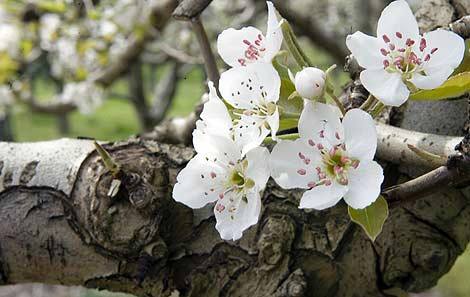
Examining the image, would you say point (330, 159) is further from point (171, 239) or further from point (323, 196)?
point (171, 239)

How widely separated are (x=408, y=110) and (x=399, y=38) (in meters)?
0.28

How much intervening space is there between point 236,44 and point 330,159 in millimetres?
132

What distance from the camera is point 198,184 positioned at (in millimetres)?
595

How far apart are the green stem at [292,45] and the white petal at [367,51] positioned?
2.3 inches

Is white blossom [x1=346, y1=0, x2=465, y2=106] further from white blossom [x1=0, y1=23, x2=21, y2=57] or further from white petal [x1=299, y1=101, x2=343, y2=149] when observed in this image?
white blossom [x1=0, y1=23, x2=21, y2=57]

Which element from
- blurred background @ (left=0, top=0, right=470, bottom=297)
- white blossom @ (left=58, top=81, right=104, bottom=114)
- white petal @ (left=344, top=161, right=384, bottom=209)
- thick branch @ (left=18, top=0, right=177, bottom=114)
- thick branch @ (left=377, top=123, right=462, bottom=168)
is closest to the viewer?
white petal @ (left=344, top=161, right=384, bottom=209)

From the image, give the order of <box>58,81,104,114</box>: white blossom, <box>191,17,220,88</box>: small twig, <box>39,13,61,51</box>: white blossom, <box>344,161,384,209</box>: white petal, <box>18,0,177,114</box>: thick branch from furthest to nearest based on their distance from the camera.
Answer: <box>58,81,104,114</box>: white blossom < <box>39,13,61,51</box>: white blossom < <box>18,0,177,114</box>: thick branch < <box>191,17,220,88</box>: small twig < <box>344,161,384,209</box>: white petal

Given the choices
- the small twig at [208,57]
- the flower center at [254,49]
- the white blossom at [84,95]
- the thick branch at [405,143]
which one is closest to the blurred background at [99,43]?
the white blossom at [84,95]

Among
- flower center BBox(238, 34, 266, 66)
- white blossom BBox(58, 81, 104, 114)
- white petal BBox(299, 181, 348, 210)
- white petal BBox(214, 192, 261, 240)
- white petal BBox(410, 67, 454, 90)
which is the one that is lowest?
white blossom BBox(58, 81, 104, 114)

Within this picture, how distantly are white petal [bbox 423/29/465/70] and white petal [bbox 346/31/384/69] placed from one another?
0.13ft

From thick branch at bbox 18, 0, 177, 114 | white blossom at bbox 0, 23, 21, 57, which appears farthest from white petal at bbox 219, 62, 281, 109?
white blossom at bbox 0, 23, 21, 57

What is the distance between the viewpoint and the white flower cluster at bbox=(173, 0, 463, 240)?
0.52 metres

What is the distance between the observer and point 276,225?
750 millimetres

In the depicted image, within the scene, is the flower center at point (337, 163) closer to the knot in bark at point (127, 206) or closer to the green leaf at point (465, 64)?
the green leaf at point (465, 64)
